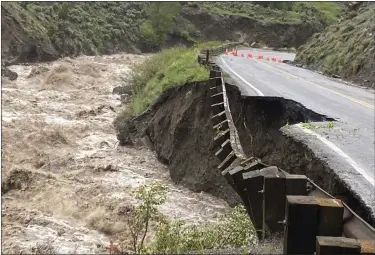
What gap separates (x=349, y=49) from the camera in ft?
72.2

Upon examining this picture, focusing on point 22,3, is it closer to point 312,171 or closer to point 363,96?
point 363,96

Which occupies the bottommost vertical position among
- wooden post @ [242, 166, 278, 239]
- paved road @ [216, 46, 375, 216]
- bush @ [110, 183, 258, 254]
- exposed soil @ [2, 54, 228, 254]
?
exposed soil @ [2, 54, 228, 254]

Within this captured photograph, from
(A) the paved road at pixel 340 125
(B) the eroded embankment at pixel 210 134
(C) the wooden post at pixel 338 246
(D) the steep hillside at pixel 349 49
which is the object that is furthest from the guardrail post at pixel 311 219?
(D) the steep hillside at pixel 349 49

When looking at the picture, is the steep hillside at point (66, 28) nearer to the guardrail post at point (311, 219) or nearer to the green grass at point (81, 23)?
the green grass at point (81, 23)

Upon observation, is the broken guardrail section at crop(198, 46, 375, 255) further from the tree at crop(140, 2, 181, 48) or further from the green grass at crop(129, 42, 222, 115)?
the tree at crop(140, 2, 181, 48)

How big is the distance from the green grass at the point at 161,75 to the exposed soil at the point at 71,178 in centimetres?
201

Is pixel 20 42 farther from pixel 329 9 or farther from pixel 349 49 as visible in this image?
pixel 329 9

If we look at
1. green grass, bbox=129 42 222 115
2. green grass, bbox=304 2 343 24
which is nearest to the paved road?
green grass, bbox=129 42 222 115

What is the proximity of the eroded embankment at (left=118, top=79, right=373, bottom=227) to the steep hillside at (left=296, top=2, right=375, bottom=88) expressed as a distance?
6.66 meters

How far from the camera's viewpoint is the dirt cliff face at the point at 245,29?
6744cm

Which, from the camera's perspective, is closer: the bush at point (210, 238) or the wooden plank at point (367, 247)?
the wooden plank at point (367, 247)

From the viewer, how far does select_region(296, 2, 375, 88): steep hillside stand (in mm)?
19469

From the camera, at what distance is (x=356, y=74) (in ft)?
64.6

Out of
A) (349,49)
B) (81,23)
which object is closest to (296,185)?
(349,49)
